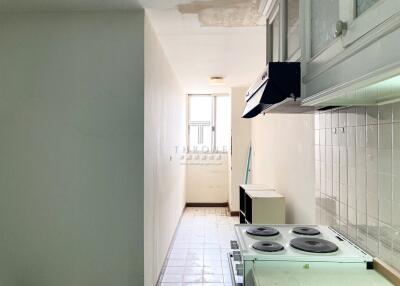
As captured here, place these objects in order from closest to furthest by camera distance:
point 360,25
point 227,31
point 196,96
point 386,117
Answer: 1. point 360,25
2. point 386,117
3. point 227,31
4. point 196,96

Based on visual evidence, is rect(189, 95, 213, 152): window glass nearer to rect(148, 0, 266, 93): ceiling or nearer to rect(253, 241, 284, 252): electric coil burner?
rect(148, 0, 266, 93): ceiling

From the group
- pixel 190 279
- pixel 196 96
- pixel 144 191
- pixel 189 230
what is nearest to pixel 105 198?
pixel 144 191

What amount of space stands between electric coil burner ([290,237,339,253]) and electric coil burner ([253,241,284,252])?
85mm

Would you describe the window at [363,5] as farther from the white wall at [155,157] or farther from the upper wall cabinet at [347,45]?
the white wall at [155,157]

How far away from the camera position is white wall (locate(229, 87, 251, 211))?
19.4 feet

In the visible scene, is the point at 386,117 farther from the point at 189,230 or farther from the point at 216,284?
the point at 189,230

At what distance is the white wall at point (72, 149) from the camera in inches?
94.3

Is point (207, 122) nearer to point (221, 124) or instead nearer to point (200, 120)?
point (200, 120)

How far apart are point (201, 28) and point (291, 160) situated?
1.58 meters

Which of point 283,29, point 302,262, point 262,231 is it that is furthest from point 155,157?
point 302,262

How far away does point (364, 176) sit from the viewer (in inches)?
62.4

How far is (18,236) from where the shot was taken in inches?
97.0

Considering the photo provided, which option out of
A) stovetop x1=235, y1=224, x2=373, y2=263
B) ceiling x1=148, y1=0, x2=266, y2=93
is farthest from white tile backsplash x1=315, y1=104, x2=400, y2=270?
ceiling x1=148, y1=0, x2=266, y2=93

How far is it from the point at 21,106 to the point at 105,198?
979 mm
